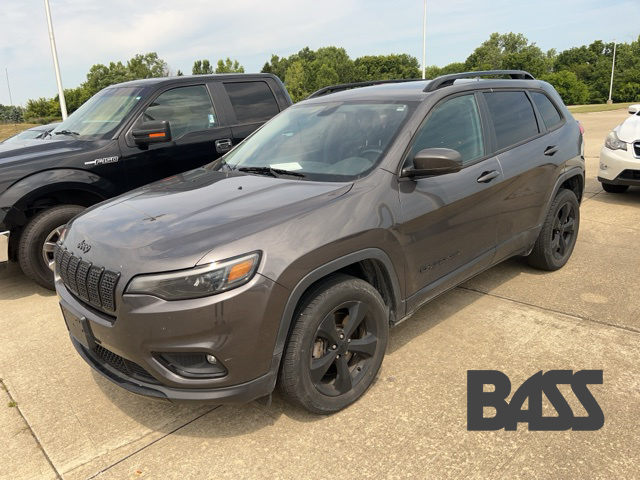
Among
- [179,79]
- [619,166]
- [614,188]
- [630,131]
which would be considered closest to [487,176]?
[179,79]

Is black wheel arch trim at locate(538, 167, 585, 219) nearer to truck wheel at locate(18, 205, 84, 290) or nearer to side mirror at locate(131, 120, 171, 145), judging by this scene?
side mirror at locate(131, 120, 171, 145)

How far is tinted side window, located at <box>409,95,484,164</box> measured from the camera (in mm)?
3332

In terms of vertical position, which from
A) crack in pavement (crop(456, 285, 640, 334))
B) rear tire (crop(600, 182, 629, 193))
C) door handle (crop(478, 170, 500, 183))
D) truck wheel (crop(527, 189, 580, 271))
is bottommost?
crack in pavement (crop(456, 285, 640, 334))

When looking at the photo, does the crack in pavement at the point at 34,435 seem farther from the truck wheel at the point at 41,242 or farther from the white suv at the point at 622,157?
the white suv at the point at 622,157

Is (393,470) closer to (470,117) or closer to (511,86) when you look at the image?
(470,117)

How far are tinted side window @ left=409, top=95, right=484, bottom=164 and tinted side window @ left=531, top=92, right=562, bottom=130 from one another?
1051 millimetres

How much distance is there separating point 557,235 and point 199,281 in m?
3.62

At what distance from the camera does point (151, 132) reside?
4.99 metres

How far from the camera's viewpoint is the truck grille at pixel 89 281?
2.43 metres

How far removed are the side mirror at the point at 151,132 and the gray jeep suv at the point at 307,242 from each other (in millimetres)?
1362

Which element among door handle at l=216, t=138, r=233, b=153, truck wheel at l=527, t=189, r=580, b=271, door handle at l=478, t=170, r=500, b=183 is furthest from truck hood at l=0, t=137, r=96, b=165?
truck wheel at l=527, t=189, r=580, b=271

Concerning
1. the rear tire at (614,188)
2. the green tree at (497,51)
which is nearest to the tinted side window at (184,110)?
the rear tire at (614,188)

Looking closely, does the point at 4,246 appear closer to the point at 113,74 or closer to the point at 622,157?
the point at 622,157

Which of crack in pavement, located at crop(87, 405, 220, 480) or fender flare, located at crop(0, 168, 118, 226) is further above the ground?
fender flare, located at crop(0, 168, 118, 226)
